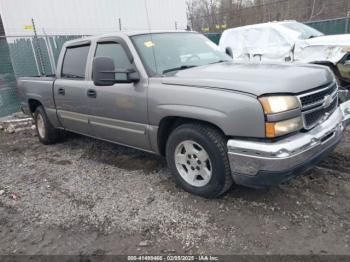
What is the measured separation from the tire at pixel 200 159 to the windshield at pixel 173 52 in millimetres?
840

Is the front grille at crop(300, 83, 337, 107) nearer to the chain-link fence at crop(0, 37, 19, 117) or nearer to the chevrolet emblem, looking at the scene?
the chevrolet emblem

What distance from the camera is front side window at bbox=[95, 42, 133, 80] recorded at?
3.99 metres

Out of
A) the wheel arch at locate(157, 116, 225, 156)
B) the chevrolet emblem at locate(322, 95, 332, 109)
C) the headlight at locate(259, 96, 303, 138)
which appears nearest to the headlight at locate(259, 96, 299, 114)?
the headlight at locate(259, 96, 303, 138)

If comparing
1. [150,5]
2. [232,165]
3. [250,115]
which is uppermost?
[150,5]

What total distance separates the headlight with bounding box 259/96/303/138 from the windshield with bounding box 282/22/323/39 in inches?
276

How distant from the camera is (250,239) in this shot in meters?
2.83

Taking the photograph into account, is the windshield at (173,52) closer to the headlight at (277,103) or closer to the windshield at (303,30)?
Result: the headlight at (277,103)

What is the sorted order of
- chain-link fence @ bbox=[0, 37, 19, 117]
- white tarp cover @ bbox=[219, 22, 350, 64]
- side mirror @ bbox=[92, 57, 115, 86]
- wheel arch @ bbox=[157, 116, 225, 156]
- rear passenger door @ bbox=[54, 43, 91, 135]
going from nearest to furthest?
wheel arch @ bbox=[157, 116, 225, 156]
side mirror @ bbox=[92, 57, 115, 86]
rear passenger door @ bbox=[54, 43, 91, 135]
white tarp cover @ bbox=[219, 22, 350, 64]
chain-link fence @ bbox=[0, 37, 19, 117]

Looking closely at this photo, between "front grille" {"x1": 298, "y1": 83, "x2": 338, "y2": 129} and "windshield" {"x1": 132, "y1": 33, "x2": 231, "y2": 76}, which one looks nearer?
"front grille" {"x1": 298, "y1": 83, "x2": 338, "y2": 129}

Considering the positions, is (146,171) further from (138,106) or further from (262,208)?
(262,208)

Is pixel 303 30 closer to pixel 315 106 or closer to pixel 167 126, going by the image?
pixel 315 106

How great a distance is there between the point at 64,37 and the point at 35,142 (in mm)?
6596

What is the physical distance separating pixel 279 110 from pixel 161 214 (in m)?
1.56

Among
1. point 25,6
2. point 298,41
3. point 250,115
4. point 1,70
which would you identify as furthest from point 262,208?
point 25,6
